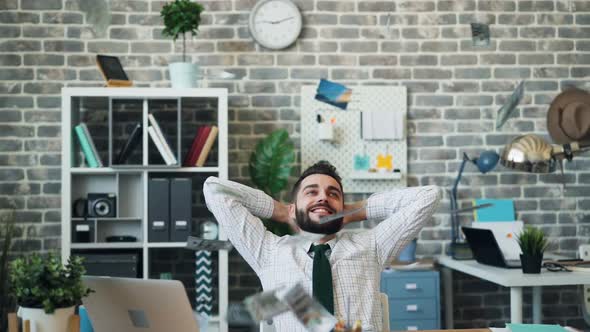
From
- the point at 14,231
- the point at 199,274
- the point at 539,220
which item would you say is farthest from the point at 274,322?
the point at 539,220

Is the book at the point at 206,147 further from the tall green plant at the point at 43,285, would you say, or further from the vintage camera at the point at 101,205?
the tall green plant at the point at 43,285

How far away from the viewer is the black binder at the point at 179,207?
397cm

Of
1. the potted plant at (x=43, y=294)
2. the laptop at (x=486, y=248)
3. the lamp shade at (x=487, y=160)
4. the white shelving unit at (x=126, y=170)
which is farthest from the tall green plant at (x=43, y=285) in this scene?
the lamp shade at (x=487, y=160)

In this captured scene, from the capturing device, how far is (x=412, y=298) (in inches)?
157

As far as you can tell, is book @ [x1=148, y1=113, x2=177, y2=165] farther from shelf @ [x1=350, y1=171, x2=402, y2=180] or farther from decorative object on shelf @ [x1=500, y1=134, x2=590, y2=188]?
decorative object on shelf @ [x1=500, y1=134, x2=590, y2=188]

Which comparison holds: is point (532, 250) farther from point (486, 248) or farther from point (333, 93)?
point (333, 93)

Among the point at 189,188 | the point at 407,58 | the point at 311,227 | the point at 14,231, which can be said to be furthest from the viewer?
the point at 407,58

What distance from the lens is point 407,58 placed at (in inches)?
177

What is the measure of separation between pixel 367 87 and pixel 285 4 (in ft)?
2.41

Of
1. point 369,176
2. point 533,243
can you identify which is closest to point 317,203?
point 533,243

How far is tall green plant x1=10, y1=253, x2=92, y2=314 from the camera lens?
5.54 ft

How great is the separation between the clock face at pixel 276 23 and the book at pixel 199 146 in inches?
28.3

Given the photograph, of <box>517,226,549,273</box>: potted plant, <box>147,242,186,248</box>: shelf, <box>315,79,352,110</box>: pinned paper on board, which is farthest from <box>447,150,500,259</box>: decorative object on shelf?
<box>147,242,186,248</box>: shelf

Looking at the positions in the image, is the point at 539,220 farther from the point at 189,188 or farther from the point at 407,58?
the point at 189,188
